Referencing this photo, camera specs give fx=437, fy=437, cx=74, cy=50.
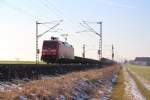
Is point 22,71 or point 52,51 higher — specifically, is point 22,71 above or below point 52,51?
below

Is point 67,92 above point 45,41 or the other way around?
the other way around

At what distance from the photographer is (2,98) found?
1423 centimetres

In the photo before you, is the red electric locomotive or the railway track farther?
the red electric locomotive

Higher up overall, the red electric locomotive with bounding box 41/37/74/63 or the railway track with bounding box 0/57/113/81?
the red electric locomotive with bounding box 41/37/74/63

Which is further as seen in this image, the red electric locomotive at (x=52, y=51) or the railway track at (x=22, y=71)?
the red electric locomotive at (x=52, y=51)

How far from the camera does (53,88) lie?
64.4 feet

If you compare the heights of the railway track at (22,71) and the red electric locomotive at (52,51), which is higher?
the red electric locomotive at (52,51)

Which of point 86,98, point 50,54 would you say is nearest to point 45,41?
point 50,54

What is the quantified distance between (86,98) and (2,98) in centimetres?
829

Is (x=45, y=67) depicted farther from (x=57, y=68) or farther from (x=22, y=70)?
(x=22, y=70)

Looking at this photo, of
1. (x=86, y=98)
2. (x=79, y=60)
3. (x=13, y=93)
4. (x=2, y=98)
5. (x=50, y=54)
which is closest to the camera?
(x=2, y=98)

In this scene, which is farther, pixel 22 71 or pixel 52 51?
pixel 52 51

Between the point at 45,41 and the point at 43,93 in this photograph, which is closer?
the point at 43,93

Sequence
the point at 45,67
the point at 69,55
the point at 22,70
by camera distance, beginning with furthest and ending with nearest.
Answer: the point at 69,55, the point at 45,67, the point at 22,70
